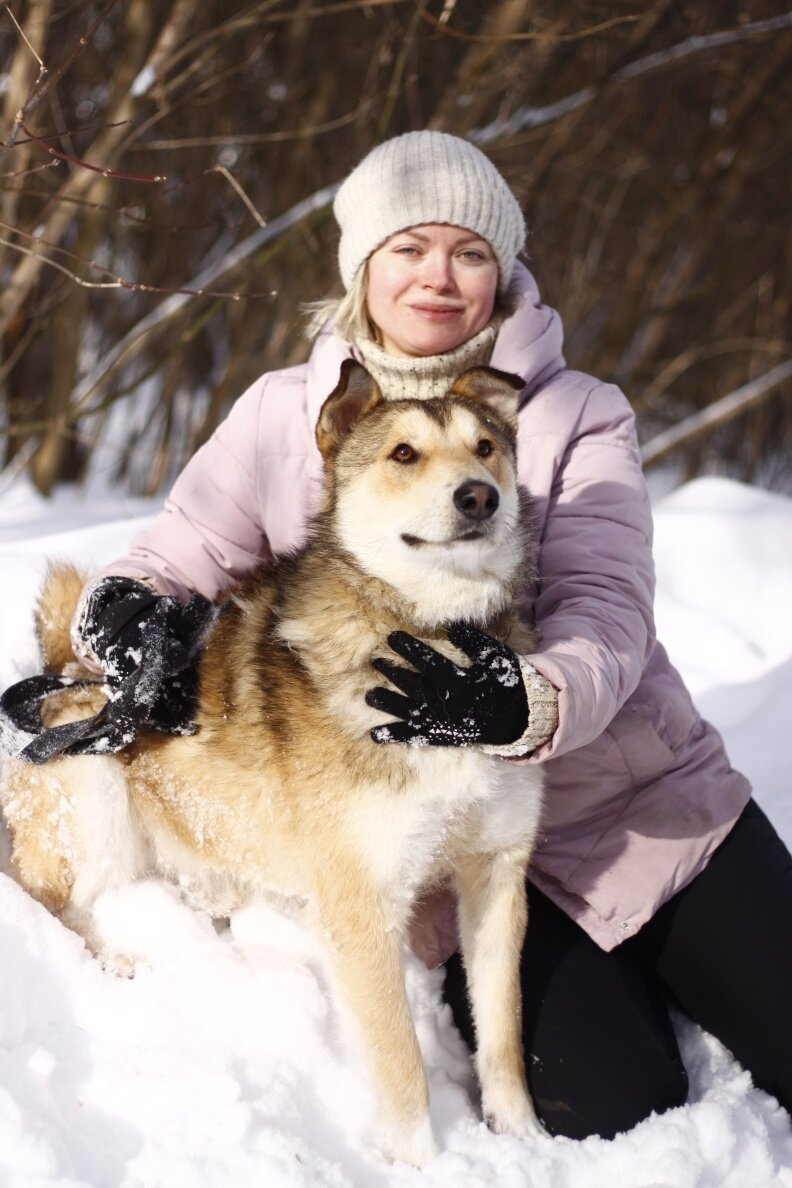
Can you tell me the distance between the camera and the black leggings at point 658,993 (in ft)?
7.52

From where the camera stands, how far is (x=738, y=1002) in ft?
7.89

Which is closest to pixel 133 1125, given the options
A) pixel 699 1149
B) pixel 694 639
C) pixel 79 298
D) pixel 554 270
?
pixel 699 1149

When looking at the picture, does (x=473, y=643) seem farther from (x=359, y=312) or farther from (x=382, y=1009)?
(x=359, y=312)

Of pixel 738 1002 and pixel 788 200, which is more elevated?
pixel 788 200

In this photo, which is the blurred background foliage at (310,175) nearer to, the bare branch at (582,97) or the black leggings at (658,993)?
the bare branch at (582,97)

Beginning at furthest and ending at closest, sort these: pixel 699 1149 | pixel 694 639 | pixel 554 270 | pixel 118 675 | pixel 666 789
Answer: pixel 554 270
pixel 694 639
pixel 666 789
pixel 118 675
pixel 699 1149

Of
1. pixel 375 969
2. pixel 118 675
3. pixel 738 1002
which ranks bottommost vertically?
pixel 738 1002

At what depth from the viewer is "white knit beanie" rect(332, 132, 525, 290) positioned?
2.63 metres

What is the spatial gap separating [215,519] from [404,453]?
865mm

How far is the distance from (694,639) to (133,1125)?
9.66 feet

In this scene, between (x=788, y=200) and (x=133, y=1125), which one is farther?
(x=788, y=200)

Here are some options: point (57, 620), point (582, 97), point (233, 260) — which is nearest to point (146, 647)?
point (57, 620)

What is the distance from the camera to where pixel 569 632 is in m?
2.16

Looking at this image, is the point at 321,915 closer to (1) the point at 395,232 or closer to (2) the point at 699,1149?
(2) the point at 699,1149
